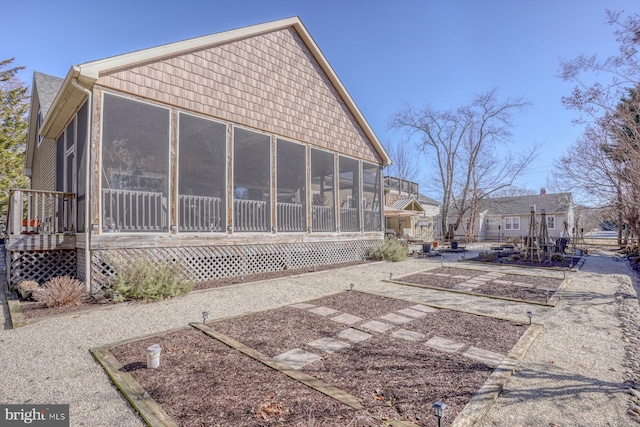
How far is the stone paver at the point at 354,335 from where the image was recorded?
12.9ft

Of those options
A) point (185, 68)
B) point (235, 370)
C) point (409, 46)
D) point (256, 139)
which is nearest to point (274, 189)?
point (256, 139)

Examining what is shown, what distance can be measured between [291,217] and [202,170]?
12.0ft

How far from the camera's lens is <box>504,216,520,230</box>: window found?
3478 centimetres

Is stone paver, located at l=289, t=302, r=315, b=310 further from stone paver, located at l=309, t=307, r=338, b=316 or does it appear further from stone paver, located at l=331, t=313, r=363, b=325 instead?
stone paver, located at l=331, t=313, r=363, b=325

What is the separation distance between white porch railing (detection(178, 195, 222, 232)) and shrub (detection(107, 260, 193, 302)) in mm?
1489

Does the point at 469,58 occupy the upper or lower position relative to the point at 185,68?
upper

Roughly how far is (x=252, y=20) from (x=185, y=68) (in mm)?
2995

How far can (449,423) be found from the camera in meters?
2.21

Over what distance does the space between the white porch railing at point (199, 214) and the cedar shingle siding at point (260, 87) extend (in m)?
2.26

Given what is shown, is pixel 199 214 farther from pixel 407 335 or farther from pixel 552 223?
pixel 552 223

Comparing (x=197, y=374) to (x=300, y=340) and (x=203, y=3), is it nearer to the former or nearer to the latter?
(x=300, y=340)

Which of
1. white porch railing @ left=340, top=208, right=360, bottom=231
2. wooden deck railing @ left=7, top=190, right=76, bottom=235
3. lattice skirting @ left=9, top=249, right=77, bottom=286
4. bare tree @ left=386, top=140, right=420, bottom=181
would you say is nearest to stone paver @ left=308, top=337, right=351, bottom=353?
lattice skirting @ left=9, top=249, right=77, bottom=286

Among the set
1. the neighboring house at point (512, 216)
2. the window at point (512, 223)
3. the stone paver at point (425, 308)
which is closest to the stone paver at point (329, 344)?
the stone paver at point (425, 308)

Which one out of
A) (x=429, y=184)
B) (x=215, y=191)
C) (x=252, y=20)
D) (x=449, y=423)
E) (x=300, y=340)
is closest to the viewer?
(x=449, y=423)
